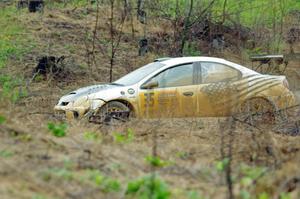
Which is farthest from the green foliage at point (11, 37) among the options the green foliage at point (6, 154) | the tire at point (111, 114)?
the green foliage at point (6, 154)

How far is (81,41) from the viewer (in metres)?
23.4

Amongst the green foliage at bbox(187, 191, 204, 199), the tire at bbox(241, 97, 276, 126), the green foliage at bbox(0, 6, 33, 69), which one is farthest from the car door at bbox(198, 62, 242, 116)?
the green foliage at bbox(187, 191, 204, 199)

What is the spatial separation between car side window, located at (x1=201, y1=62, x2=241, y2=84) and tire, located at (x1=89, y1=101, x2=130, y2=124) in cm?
181

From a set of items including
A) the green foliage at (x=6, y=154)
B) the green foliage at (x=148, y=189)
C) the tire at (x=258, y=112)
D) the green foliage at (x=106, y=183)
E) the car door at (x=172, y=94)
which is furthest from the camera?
the car door at (x=172, y=94)

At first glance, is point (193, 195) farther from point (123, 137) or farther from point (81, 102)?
point (81, 102)

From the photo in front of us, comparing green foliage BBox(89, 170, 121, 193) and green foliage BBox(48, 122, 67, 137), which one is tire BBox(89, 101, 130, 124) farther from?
green foliage BBox(89, 170, 121, 193)

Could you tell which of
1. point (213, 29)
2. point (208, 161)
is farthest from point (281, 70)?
point (208, 161)

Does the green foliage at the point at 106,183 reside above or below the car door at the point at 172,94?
below

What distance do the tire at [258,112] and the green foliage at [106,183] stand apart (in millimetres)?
5537

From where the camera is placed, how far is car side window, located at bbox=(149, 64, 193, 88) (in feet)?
46.4

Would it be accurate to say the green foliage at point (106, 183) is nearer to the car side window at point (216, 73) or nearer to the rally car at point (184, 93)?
the rally car at point (184, 93)

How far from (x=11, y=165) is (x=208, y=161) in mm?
2363

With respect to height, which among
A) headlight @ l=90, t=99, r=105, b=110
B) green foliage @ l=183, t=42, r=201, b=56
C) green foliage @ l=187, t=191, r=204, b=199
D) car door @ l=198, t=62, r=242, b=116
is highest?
green foliage @ l=183, t=42, r=201, b=56

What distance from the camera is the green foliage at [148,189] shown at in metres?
5.70
